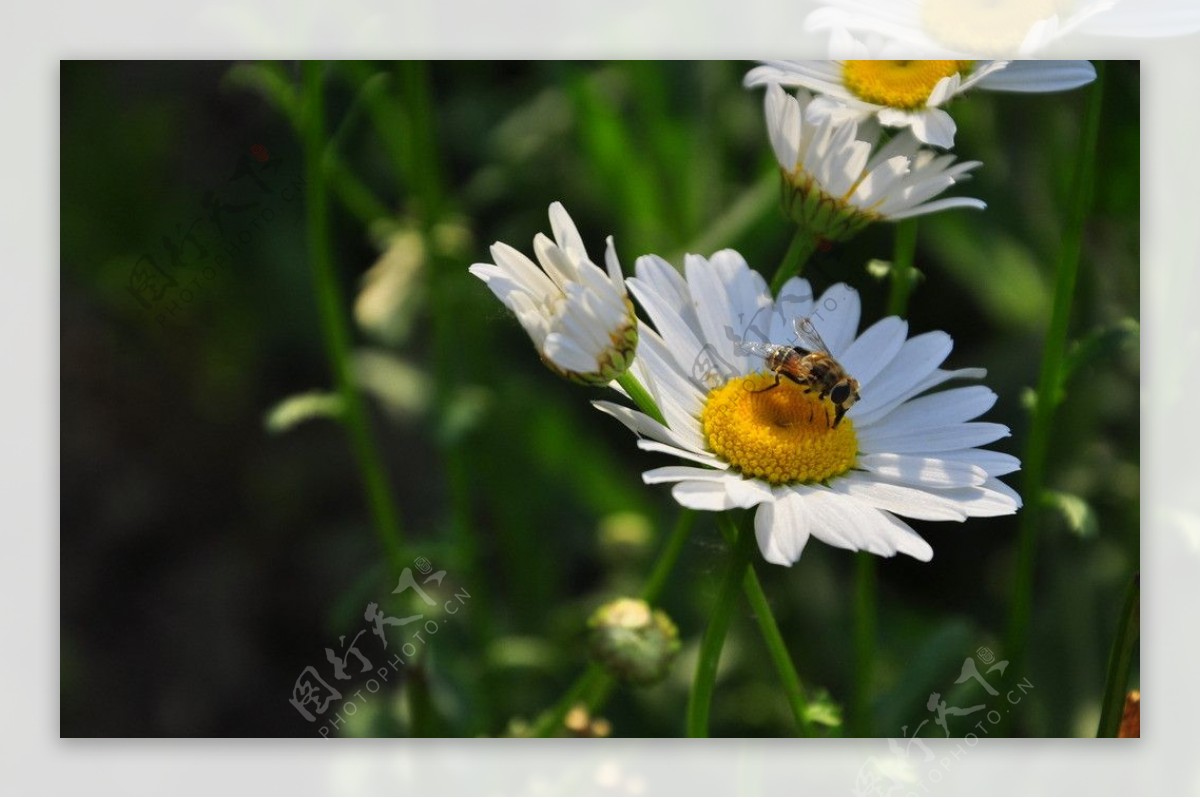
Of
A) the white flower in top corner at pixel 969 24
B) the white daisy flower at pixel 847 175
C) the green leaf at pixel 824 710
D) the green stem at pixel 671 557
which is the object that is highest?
the white flower in top corner at pixel 969 24

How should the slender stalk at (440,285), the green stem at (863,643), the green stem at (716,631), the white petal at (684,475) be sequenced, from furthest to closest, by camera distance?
the slender stalk at (440,285) < the green stem at (863,643) < the green stem at (716,631) < the white petal at (684,475)

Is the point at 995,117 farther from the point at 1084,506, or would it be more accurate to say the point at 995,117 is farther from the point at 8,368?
the point at 8,368

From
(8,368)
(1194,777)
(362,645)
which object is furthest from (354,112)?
(1194,777)

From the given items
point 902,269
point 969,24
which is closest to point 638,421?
Result: point 902,269

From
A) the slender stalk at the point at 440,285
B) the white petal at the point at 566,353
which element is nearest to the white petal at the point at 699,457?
the white petal at the point at 566,353

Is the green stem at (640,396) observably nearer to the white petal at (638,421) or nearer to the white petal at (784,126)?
the white petal at (638,421)

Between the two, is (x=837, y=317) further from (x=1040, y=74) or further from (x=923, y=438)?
(x=1040, y=74)

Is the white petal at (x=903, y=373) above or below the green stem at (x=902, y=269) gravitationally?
below
